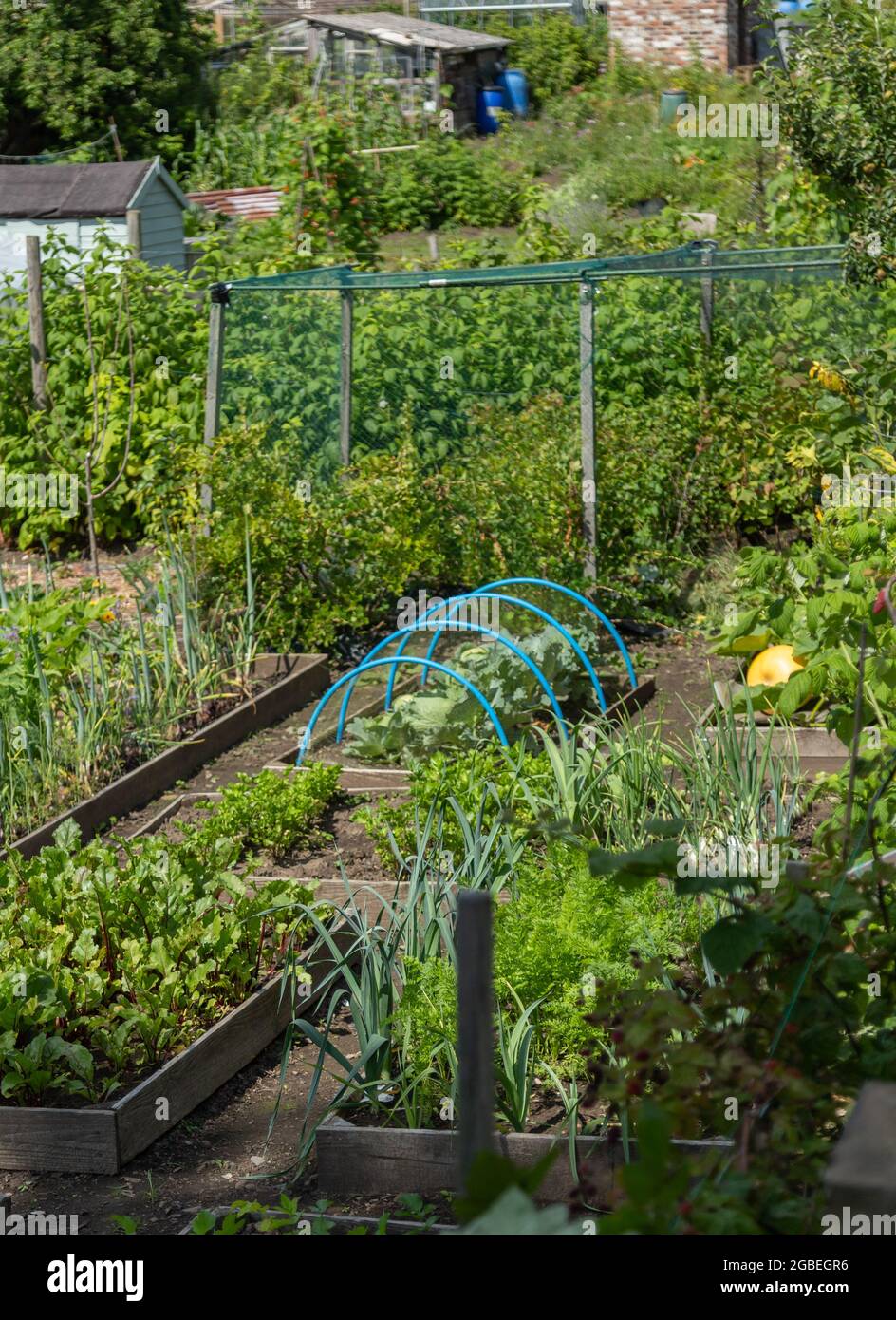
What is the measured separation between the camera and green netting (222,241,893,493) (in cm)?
862

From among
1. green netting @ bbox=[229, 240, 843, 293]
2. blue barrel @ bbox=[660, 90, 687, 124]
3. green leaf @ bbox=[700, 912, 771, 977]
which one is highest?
blue barrel @ bbox=[660, 90, 687, 124]

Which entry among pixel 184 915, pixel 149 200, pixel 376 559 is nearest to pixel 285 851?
pixel 184 915

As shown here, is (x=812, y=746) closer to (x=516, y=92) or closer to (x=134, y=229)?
(x=134, y=229)

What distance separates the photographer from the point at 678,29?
28.8 m

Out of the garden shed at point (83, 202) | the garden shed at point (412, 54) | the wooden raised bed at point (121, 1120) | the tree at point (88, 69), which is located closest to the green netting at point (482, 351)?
the wooden raised bed at point (121, 1120)

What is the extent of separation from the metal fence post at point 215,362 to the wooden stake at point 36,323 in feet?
6.37

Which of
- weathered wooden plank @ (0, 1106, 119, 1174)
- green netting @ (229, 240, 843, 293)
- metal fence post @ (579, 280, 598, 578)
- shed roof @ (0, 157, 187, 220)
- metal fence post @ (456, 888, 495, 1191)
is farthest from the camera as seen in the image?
shed roof @ (0, 157, 187, 220)

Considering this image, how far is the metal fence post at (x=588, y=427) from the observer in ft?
26.3

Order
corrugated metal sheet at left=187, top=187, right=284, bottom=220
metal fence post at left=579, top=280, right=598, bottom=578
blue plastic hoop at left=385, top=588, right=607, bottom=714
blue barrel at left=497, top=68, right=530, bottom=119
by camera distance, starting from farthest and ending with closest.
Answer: blue barrel at left=497, top=68, right=530, bottom=119, corrugated metal sheet at left=187, top=187, right=284, bottom=220, metal fence post at left=579, top=280, right=598, bottom=578, blue plastic hoop at left=385, top=588, right=607, bottom=714

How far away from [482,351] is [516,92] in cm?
2197

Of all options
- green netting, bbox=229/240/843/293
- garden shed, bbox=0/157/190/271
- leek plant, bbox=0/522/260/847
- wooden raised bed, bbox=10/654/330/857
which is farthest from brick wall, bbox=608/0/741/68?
leek plant, bbox=0/522/260/847

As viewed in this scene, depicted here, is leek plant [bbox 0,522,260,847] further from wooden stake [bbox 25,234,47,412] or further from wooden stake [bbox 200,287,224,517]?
wooden stake [bbox 25,234,47,412]

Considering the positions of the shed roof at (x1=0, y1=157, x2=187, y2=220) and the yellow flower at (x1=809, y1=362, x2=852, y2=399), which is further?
the shed roof at (x1=0, y1=157, x2=187, y2=220)

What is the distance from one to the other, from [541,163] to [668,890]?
69.5ft
